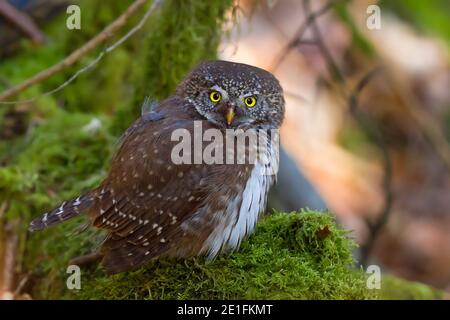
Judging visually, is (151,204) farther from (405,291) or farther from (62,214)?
(405,291)

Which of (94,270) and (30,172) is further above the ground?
(30,172)

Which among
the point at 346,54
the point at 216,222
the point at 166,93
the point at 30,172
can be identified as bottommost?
the point at 216,222

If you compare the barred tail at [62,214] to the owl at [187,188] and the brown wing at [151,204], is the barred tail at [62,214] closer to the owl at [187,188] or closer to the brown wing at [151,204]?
the owl at [187,188]

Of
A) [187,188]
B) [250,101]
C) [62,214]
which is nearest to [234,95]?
[250,101]

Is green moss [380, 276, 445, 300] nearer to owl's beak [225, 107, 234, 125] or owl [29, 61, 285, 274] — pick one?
owl [29, 61, 285, 274]

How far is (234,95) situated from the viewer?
136 inches

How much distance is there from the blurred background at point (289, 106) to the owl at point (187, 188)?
602 millimetres

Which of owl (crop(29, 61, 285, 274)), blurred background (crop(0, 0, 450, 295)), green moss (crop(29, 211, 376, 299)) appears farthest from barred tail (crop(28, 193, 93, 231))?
Result: blurred background (crop(0, 0, 450, 295))

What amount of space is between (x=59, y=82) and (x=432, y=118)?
4319 mm

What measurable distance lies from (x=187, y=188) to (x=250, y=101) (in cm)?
56

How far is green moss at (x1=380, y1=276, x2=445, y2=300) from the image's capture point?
13.5ft
